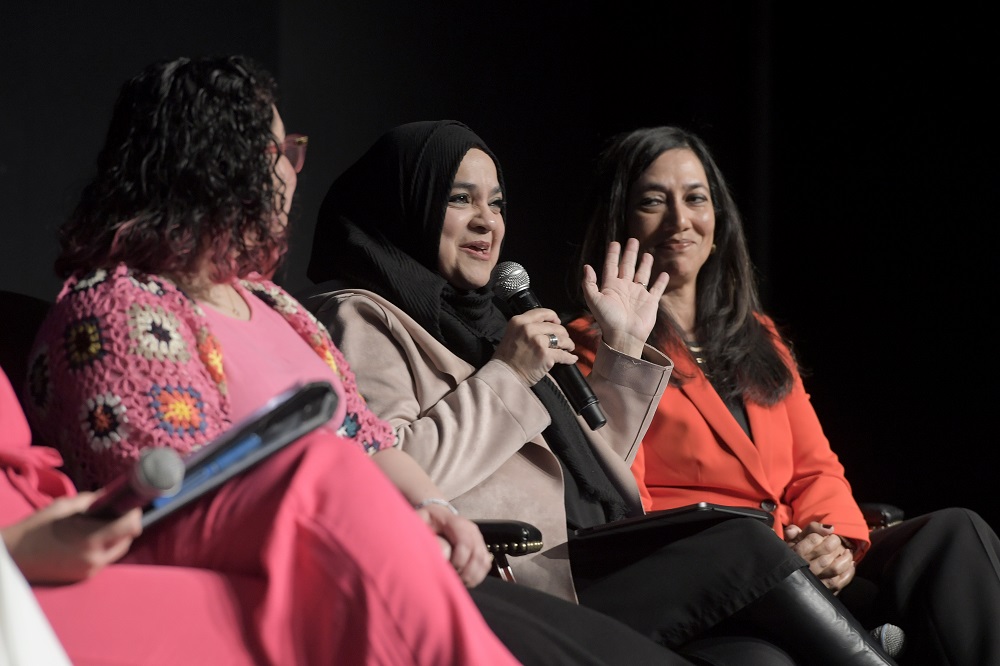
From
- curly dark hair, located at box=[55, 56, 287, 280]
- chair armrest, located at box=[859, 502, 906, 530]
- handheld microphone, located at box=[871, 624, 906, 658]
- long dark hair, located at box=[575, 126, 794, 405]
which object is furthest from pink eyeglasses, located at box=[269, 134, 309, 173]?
chair armrest, located at box=[859, 502, 906, 530]

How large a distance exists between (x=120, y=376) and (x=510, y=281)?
95 cm

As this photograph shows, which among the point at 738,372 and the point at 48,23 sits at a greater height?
the point at 48,23

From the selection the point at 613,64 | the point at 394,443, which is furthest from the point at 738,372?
the point at 613,64

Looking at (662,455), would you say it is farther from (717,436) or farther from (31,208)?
(31,208)

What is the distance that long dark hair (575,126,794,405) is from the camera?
7.88 feet

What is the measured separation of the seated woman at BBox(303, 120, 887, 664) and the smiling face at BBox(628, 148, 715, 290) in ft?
0.58

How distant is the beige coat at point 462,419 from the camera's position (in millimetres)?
1711

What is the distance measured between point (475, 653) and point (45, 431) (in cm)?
60

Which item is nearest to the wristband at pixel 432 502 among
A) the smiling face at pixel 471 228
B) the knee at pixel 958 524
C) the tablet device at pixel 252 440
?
the tablet device at pixel 252 440

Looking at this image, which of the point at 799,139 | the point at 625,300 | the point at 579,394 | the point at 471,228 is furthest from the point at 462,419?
the point at 799,139

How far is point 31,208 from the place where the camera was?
1.94 metres

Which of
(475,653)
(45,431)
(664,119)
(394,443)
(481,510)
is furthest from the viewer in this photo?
(664,119)

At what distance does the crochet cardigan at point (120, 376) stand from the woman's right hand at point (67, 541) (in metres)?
0.20

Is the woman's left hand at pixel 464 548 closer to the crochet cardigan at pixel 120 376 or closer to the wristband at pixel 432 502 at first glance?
the wristband at pixel 432 502
